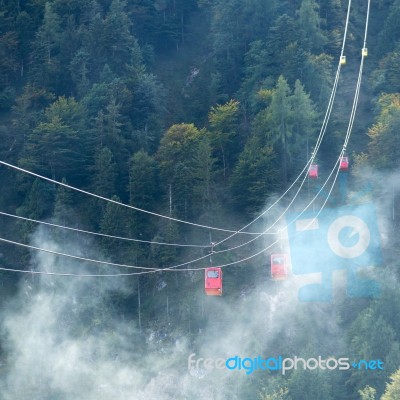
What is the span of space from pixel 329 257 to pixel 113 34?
25.7m

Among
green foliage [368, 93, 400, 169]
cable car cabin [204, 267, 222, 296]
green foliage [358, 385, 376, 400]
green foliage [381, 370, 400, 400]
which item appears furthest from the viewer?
green foliage [368, 93, 400, 169]

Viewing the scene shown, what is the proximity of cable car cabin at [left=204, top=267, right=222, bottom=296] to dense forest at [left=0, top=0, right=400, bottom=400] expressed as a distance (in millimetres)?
3395

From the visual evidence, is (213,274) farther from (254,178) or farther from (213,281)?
(254,178)

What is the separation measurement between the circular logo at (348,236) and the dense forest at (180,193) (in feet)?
4.16

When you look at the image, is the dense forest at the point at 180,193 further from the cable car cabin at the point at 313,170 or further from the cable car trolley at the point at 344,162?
the cable car cabin at the point at 313,170

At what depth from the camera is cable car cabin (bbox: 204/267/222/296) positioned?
50812mm

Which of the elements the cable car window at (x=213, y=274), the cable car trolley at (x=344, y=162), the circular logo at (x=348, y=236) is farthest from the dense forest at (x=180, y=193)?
the cable car window at (x=213, y=274)

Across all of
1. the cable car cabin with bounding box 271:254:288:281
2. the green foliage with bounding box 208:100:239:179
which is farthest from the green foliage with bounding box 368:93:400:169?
the cable car cabin with bounding box 271:254:288:281

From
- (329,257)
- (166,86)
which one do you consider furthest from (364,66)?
(329,257)

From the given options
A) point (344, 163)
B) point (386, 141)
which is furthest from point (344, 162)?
point (386, 141)

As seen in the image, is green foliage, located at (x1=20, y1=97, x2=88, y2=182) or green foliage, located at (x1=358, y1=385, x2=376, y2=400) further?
green foliage, located at (x1=20, y1=97, x2=88, y2=182)

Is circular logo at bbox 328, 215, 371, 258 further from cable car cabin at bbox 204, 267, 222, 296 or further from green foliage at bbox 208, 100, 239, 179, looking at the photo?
green foliage at bbox 208, 100, 239, 179

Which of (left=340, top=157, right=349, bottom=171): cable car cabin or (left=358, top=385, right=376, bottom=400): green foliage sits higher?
(left=340, top=157, right=349, bottom=171): cable car cabin

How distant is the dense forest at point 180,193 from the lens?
5409cm
